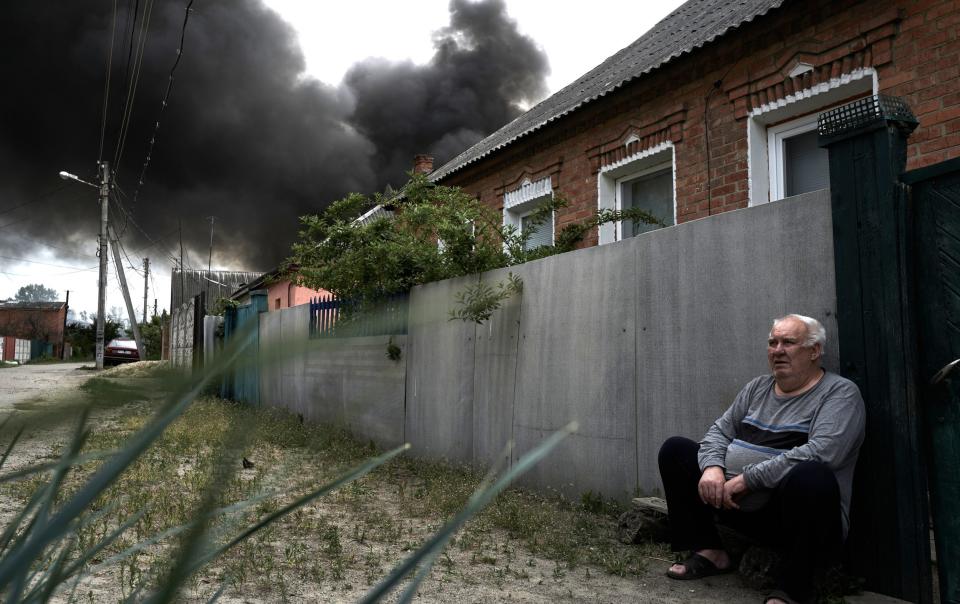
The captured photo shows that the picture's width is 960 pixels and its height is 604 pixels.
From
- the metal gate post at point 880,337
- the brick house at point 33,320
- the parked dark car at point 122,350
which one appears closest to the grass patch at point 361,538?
the metal gate post at point 880,337

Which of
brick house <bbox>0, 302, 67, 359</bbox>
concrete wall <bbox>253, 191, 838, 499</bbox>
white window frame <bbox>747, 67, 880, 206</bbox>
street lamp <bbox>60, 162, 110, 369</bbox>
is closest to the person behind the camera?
concrete wall <bbox>253, 191, 838, 499</bbox>

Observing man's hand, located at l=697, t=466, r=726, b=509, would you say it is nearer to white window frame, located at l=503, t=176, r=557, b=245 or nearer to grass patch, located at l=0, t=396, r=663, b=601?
grass patch, located at l=0, t=396, r=663, b=601

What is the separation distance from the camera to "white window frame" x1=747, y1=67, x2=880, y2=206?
6633 millimetres

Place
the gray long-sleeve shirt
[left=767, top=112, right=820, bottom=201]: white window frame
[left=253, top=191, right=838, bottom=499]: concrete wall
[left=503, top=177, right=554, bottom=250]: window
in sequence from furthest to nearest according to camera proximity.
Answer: [left=503, top=177, right=554, bottom=250]: window < [left=767, top=112, right=820, bottom=201]: white window frame < [left=253, top=191, right=838, bottom=499]: concrete wall < the gray long-sleeve shirt

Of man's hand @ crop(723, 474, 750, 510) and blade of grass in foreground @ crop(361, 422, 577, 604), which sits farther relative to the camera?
man's hand @ crop(723, 474, 750, 510)

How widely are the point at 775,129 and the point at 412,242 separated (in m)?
3.70

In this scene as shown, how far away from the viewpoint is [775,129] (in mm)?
7160

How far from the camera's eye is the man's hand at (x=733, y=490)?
11.0ft

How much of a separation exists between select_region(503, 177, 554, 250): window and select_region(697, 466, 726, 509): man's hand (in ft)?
21.7

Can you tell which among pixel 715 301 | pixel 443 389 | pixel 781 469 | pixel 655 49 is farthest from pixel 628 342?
pixel 655 49

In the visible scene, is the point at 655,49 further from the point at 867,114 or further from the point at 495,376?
the point at 867,114

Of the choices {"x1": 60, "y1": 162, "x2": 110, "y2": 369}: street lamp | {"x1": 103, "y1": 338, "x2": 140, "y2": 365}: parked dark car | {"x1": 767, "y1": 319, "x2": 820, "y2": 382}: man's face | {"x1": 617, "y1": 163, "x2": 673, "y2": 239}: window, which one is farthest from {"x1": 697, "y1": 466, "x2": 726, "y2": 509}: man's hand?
{"x1": 103, "y1": 338, "x2": 140, "y2": 365}: parked dark car

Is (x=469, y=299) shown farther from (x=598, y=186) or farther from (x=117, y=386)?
(x=117, y=386)

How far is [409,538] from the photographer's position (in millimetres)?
4262
